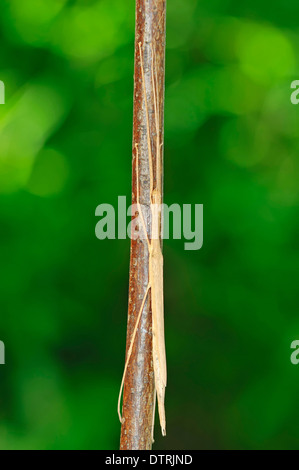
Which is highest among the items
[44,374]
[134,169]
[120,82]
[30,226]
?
[120,82]

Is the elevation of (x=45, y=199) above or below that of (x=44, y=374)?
above

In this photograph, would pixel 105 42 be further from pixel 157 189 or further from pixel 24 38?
pixel 157 189

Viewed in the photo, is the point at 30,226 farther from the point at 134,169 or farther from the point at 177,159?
the point at 134,169

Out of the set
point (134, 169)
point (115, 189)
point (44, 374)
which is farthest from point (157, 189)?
point (44, 374)

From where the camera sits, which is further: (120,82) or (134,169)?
(120,82)

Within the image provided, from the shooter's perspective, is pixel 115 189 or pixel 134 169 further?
pixel 115 189

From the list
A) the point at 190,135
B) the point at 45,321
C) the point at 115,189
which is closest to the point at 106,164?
the point at 115,189
